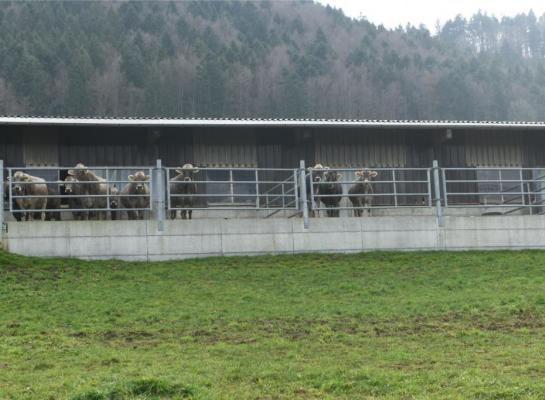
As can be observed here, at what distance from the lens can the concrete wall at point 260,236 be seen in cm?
1703

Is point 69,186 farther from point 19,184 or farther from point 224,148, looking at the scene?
point 224,148

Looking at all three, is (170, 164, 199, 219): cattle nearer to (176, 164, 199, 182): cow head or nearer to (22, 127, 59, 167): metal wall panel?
(176, 164, 199, 182): cow head

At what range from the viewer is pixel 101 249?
56.4 ft

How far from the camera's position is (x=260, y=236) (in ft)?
59.8

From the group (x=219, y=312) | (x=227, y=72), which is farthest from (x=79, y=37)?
(x=219, y=312)

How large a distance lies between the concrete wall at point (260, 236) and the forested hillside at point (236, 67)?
3975 cm

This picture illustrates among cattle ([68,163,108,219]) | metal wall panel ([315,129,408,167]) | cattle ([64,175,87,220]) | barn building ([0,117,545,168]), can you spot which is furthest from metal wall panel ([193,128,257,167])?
cattle ([64,175,87,220])

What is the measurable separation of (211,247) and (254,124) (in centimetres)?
550

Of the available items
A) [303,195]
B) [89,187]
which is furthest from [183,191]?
[303,195]

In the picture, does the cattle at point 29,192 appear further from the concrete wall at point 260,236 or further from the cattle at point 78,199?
the concrete wall at point 260,236

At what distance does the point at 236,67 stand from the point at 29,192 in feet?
170

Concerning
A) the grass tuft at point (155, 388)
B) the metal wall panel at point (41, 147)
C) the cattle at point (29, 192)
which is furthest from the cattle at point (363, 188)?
the grass tuft at point (155, 388)

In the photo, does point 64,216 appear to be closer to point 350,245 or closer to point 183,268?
point 183,268

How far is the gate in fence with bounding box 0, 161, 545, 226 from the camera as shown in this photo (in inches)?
730
